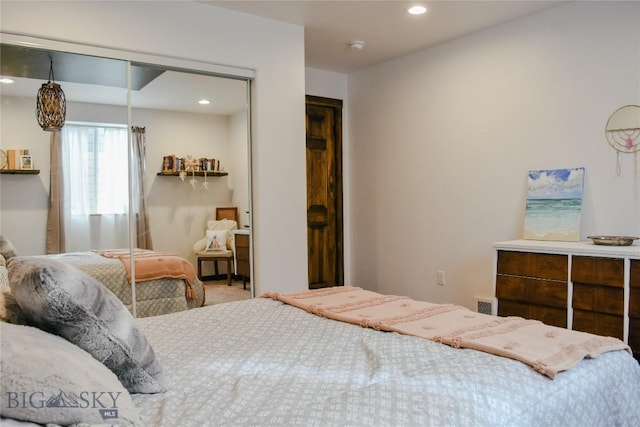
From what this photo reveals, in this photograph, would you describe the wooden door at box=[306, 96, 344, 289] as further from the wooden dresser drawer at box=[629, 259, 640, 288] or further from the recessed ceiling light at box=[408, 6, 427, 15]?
the wooden dresser drawer at box=[629, 259, 640, 288]

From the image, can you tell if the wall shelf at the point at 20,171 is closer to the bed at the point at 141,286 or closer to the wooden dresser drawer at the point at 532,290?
the bed at the point at 141,286

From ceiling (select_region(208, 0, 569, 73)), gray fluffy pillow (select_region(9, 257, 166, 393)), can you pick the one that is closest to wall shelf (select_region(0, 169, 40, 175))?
ceiling (select_region(208, 0, 569, 73))

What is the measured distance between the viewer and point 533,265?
3.17 m

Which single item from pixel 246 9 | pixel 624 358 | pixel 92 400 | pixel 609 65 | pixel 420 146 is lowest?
pixel 624 358

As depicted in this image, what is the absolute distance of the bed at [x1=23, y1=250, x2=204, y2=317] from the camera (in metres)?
3.02

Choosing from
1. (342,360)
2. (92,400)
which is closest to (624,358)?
(342,360)

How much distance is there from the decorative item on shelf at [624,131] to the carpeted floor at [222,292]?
112 inches

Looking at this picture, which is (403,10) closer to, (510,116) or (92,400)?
(510,116)

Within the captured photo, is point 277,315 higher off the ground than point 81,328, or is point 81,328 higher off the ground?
point 81,328

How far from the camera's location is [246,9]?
354cm

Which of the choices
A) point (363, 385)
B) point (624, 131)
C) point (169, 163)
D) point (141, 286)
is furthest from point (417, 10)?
point (363, 385)

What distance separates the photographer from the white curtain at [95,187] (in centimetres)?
302

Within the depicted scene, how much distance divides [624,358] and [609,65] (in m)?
2.45

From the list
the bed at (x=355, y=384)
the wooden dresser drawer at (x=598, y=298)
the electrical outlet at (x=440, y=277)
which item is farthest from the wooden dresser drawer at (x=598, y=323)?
the electrical outlet at (x=440, y=277)
